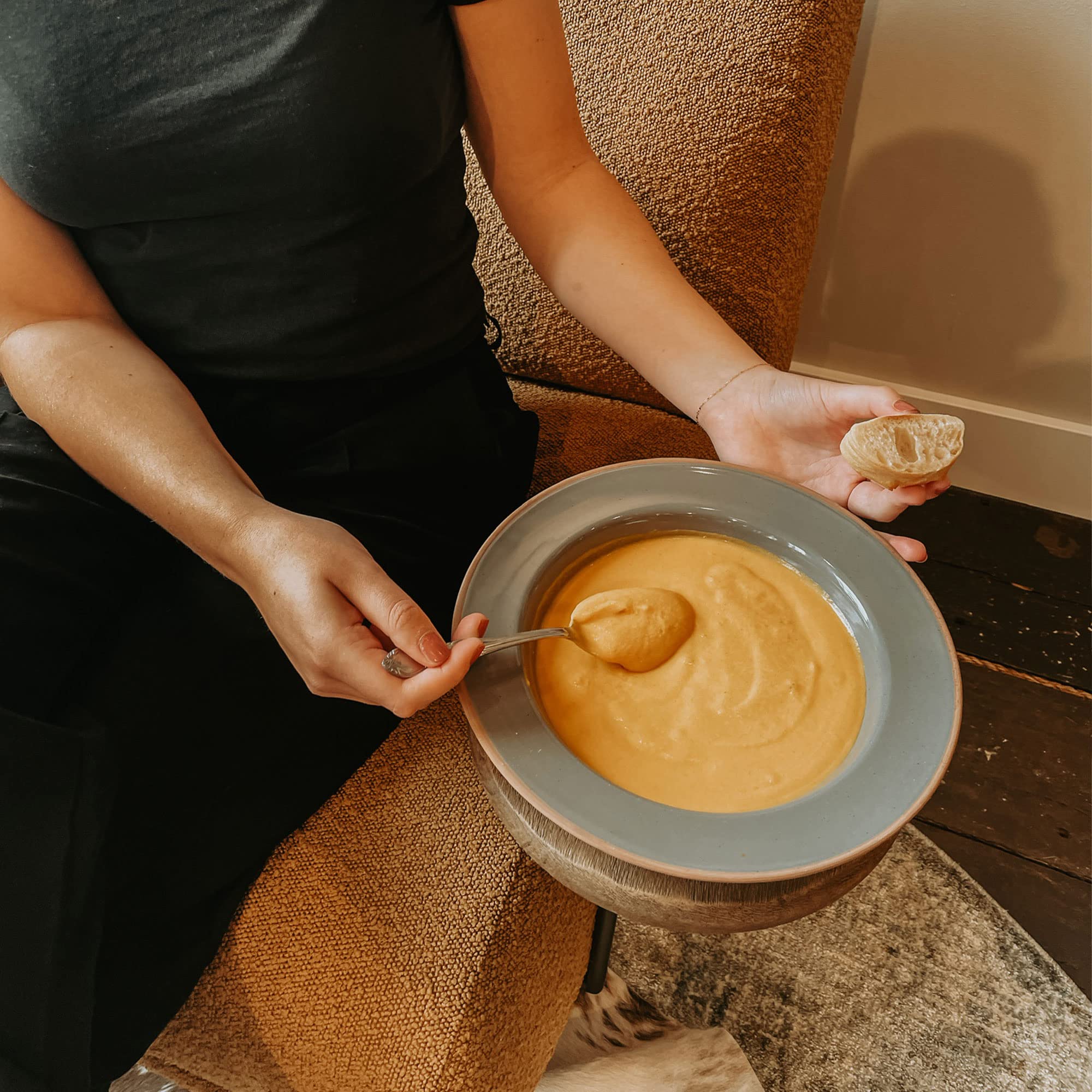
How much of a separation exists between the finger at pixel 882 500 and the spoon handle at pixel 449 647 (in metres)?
0.29

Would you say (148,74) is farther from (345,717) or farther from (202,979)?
(202,979)

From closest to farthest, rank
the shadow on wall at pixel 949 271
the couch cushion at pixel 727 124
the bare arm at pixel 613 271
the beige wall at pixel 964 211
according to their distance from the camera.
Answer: the bare arm at pixel 613 271, the couch cushion at pixel 727 124, the beige wall at pixel 964 211, the shadow on wall at pixel 949 271

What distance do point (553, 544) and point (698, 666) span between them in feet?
0.49

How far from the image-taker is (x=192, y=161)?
683mm

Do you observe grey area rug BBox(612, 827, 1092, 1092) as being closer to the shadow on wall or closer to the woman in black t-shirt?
the woman in black t-shirt

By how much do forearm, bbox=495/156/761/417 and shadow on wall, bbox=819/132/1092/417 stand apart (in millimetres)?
763

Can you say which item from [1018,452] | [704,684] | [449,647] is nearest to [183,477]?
[449,647]

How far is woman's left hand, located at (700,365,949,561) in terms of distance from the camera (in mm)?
674

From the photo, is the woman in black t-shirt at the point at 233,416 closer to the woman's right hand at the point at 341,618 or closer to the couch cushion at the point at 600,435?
the woman's right hand at the point at 341,618

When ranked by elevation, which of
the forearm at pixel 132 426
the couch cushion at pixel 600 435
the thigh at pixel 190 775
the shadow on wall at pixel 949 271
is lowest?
the shadow on wall at pixel 949 271

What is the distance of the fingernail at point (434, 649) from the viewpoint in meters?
0.56

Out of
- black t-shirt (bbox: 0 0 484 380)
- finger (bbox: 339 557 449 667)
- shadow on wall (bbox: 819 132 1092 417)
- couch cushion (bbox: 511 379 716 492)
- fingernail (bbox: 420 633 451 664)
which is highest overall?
black t-shirt (bbox: 0 0 484 380)

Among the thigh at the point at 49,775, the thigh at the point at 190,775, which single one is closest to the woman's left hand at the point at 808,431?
the thigh at the point at 190,775

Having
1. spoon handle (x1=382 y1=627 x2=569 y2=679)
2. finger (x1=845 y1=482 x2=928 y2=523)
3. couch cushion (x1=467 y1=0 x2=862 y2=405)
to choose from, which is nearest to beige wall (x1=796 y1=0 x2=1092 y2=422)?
couch cushion (x1=467 y1=0 x2=862 y2=405)
